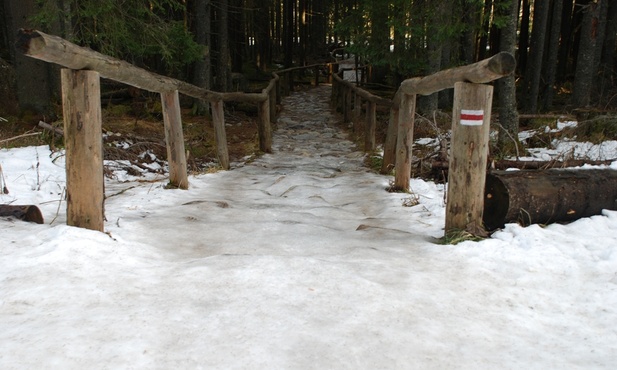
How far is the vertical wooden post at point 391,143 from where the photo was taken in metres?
7.29

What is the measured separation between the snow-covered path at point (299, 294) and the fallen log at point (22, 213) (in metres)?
0.16

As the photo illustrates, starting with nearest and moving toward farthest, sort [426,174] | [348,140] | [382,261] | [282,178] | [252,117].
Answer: [382,261]
[426,174]
[282,178]
[348,140]
[252,117]

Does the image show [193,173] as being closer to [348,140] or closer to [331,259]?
[331,259]

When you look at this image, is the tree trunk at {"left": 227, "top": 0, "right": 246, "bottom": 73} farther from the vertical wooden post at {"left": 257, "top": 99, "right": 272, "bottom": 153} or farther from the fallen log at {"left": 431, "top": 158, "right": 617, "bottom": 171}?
the fallen log at {"left": 431, "top": 158, "right": 617, "bottom": 171}

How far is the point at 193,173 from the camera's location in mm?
7309

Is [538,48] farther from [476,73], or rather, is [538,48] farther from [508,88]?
[476,73]

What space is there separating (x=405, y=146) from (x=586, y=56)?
8.89 meters

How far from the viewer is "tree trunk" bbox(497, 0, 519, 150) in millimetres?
8328

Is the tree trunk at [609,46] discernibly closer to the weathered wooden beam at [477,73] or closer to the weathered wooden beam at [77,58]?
the weathered wooden beam at [477,73]

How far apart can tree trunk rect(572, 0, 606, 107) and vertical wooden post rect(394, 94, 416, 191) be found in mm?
8119

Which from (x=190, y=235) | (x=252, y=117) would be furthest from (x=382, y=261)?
(x=252, y=117)

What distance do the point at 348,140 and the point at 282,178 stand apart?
595 cm

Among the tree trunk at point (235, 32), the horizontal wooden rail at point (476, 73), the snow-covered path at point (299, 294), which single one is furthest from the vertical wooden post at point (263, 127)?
the tree trunk at point (235, 32)

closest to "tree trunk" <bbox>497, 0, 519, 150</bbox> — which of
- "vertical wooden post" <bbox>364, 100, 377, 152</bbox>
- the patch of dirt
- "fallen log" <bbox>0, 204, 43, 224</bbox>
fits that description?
"vertical wooden post" <bbox>364, 100, 377, 152</bbox>
